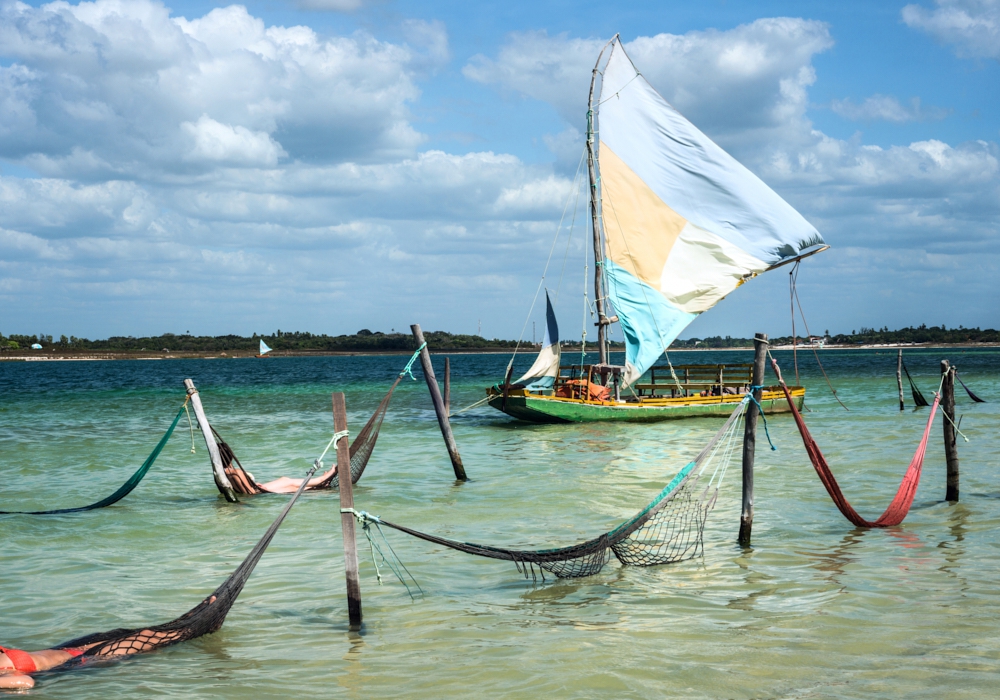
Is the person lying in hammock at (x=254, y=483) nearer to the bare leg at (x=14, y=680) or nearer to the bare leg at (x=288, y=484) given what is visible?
the bare leg at (x=288, y=484)

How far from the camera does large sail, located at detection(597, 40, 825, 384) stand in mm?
24219

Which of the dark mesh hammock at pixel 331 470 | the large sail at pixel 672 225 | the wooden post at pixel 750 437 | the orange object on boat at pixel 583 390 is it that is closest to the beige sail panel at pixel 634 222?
the large sail at pixel 672 225

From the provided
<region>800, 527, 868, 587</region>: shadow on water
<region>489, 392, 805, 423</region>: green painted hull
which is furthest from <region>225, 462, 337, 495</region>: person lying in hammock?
<region>489, 392, 805, 423</region>: green painted hull

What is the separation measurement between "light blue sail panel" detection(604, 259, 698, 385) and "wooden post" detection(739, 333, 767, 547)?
14421 mm

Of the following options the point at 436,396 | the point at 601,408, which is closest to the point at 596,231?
the point at 601,408

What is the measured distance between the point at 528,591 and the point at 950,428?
727 cm

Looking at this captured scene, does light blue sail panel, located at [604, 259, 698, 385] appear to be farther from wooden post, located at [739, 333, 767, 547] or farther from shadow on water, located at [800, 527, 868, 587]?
wooden post, located at [739, 333, 767, 547]

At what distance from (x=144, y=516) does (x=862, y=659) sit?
10.8m

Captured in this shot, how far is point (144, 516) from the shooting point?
12961 mm

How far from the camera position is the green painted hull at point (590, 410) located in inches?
948

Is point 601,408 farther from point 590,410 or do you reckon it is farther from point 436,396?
point 436,396

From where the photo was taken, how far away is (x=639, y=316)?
80.1 ft

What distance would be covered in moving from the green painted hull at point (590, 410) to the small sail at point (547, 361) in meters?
0.72

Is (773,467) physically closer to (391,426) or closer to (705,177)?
(705,177)
